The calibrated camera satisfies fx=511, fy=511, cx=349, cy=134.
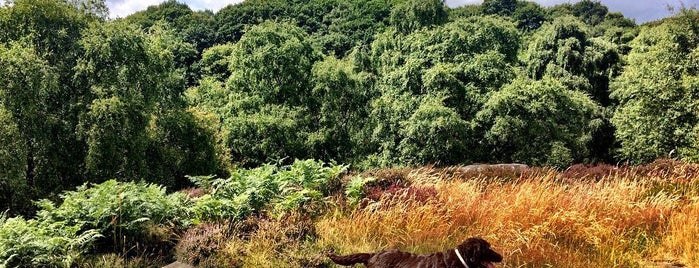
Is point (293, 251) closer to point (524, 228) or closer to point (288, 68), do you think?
point (524, 228)

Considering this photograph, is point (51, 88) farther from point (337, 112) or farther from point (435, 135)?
point (435, 135)

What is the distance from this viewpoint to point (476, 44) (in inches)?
1015

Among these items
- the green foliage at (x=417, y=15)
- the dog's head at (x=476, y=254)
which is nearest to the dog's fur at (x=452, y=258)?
the dog's head at (x=476, y=254)

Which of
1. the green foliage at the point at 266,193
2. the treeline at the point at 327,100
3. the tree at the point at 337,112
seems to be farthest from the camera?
the tree at the point at 337,112

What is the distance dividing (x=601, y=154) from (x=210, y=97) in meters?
23.0

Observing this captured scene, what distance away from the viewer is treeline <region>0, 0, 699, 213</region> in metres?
16.7

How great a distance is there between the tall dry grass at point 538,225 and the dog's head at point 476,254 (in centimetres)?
189

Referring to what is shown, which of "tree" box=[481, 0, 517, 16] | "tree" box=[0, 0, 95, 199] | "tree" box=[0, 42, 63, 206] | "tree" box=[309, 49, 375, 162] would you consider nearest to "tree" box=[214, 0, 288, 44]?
"tree" box=[481, 0, 517, 16]

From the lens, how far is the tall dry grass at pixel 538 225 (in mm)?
4945

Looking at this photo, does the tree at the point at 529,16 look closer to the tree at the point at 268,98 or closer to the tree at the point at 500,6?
the tree at the point at 500,6

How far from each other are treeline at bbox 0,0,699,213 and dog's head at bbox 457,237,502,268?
36.8 feet

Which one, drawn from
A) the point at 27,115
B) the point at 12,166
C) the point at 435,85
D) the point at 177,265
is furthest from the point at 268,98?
the point at 177,265

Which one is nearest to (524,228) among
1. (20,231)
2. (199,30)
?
(20,231)

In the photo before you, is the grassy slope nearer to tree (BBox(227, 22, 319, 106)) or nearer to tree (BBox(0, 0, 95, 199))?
tree (BBox(0, 0, 95, 199))
